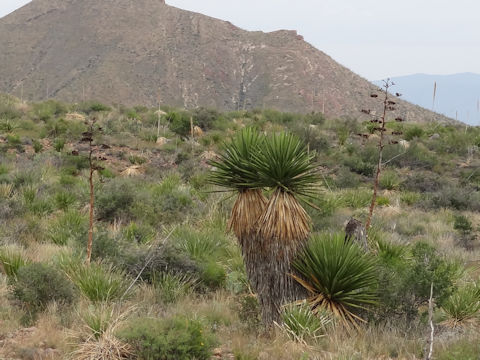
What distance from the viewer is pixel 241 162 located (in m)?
5.44

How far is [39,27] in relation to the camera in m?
84.9

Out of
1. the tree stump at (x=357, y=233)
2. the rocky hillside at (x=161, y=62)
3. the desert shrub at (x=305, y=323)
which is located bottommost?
the desert shrub at (x=305, y=323)

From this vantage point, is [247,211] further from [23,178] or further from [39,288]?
[23,178]

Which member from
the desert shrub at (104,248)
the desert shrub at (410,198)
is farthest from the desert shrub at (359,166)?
the desert shrub at (104,248)

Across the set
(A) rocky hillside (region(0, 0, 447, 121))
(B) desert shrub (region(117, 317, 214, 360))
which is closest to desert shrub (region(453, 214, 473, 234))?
(B) desert shrub (region(117, 317, 214, 360))

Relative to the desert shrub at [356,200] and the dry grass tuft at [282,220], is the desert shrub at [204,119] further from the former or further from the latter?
the dry grass tuft at [282,220]

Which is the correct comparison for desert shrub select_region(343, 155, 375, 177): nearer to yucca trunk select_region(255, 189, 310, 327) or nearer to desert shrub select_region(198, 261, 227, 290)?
desert shrub select_region(198, 261, 227, 290)

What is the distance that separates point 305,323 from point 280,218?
3.64 ft

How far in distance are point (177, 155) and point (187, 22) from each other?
71.6 m

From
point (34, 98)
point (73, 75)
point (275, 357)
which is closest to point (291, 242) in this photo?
point (275, 357)

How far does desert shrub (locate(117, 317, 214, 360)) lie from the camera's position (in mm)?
4254

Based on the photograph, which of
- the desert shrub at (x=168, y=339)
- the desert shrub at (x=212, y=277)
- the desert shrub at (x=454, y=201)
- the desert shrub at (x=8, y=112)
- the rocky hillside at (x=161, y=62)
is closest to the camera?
the desert shrub at (x=168, y=339)

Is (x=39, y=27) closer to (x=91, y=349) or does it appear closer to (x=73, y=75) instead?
(x=73, y=75)

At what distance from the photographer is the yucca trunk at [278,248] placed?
522cm
